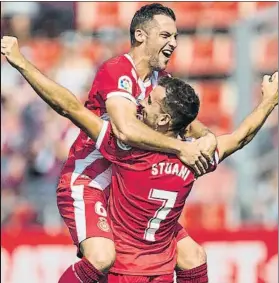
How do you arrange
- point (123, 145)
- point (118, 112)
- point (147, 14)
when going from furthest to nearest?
point (147, 14) → point (123, 145) → point (118, 112)

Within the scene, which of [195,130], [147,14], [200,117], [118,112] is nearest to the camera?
[118,112]

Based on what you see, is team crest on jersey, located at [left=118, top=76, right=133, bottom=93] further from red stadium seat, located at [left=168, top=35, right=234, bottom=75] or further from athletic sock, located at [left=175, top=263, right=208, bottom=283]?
red stadium seat, located at [left=168, top=35, right=234, bottom=75]

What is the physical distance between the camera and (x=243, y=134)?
6793 millimetres

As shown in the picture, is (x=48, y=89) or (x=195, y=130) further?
(x=195, y=130)

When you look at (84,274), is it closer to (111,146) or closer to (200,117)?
(111,146)

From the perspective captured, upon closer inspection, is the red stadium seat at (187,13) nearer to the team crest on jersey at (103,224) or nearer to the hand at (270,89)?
the hand at (270,89)

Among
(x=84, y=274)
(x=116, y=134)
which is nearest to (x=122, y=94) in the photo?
(x=116, y=134)

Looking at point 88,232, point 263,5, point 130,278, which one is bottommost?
point 130,278

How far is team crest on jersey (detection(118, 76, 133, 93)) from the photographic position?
647 cm

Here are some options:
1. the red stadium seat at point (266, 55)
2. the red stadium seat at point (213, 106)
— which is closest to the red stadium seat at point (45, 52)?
the red stadium seat at point (213, 106)

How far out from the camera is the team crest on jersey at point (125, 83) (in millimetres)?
6473

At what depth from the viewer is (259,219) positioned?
11.0 metres

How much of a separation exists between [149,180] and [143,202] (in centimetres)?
15

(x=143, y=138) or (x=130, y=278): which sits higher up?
(x=143, y=138)
